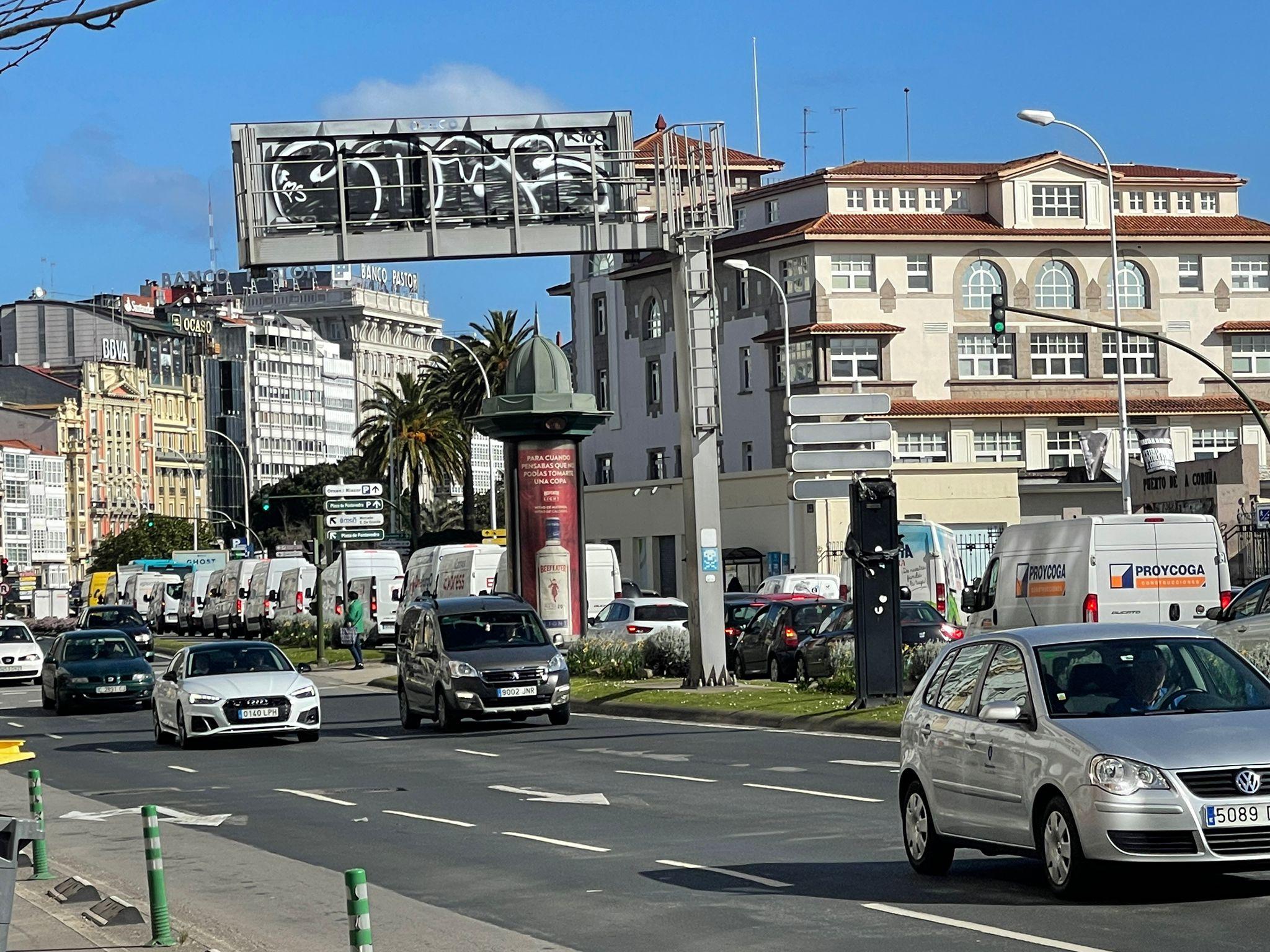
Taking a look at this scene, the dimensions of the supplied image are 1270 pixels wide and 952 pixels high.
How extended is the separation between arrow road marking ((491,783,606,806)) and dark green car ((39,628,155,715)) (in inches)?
814

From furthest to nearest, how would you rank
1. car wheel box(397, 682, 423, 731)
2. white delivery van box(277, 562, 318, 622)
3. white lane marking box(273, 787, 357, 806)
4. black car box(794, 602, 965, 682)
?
white delivery van box(277, 562, 318, 622) → black car box(794, 602, 965, 682) → car wheel box(397, 682, 423, 731) → white lane marking box(273, 787, 357, 806)

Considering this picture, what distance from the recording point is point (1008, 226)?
8950 cm

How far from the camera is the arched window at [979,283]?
89062 mm

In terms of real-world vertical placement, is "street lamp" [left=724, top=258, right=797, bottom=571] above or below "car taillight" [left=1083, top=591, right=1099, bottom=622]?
above

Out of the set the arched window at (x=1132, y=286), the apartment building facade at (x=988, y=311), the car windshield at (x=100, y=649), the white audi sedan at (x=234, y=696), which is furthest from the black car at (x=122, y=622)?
the arched window at (x=1132, y=286)

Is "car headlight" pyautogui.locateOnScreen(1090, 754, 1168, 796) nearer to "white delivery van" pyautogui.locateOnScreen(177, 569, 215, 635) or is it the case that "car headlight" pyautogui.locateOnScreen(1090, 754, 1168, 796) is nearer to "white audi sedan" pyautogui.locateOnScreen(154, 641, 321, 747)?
"white audi sedan" pyautogui.locateOnScreen(154, 641, 321, 747)

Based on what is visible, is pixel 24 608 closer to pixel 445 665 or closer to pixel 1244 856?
pixel 445 665

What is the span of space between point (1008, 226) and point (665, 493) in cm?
1782

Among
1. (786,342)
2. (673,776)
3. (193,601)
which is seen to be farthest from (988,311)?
(673,776)

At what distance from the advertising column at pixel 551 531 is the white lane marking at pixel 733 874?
31073mm

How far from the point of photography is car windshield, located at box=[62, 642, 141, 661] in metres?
42.1

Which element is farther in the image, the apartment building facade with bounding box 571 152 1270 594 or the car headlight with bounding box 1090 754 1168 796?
the apartment building facade with bounding box 571 152 1270 594

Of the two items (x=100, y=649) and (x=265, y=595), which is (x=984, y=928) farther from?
(x=265, y=595)

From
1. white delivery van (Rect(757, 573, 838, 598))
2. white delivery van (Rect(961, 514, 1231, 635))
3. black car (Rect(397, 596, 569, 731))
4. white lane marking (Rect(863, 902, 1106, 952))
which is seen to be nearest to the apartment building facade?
white delivery van (Rect(757, 573, 838, 598))
